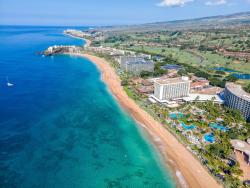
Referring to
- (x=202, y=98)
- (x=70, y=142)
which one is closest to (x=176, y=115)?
(x=202, y=98)

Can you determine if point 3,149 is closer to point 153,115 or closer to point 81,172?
point 81,172

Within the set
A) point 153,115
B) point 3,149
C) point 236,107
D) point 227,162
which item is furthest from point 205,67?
point 3,149

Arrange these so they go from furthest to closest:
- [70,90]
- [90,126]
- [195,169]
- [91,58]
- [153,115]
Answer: [91,58], [70,90], [153,115], [90,126], [195,169]

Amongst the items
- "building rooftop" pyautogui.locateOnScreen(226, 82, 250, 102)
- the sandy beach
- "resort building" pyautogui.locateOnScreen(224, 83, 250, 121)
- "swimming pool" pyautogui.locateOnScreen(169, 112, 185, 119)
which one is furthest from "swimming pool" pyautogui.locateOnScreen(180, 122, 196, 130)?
"building rooftop" pyautogui.locateOnScreen(226, 82, 250, 102)

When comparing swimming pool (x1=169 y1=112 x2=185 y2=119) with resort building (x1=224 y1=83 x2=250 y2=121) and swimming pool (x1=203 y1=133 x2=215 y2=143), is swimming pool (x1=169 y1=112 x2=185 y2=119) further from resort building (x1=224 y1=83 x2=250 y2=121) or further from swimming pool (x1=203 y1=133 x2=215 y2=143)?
resort building (x1=224 y1=83 x2=250 y2=121)

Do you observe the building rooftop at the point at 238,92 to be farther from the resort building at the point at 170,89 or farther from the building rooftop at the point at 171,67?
the building rooftop at the point at 171,67

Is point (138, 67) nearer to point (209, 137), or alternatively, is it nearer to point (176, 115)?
point (176, 115)

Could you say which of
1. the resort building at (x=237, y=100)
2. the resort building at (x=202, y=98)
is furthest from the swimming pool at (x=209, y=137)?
the resort building at (x=202, y=98)
